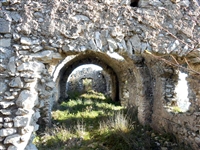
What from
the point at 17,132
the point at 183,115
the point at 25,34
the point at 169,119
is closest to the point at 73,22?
the point at 25,34

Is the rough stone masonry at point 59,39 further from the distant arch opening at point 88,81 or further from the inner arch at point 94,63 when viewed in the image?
the distant arch opening at point 88,81

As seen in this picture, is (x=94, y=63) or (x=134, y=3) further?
(x=94, y=63)

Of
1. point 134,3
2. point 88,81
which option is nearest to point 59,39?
point 134,3

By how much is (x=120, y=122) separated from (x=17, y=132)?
316cm

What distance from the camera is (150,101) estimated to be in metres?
6.95

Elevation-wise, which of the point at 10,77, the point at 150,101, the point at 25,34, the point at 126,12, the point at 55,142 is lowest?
the point at 55,142

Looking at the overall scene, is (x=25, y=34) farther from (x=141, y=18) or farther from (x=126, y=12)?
(x=141, y=18)

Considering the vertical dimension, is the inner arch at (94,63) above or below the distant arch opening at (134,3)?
below

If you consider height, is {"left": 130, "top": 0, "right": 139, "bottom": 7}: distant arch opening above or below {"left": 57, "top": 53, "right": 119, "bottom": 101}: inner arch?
above

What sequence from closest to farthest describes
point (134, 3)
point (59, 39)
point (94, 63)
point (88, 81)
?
point (59, 39)
point (134, 3)
point (94, 63)
point (88, 81)

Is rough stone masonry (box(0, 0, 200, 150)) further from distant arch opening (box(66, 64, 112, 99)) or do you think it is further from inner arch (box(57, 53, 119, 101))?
distant arch opening (box(66, 64, 112, 99))

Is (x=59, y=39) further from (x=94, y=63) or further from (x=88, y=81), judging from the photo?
(x=88, y=81)

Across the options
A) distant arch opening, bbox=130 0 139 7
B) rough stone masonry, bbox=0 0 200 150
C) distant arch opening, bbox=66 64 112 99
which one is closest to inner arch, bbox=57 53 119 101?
distant arch opening, bbox=66 64 112 99

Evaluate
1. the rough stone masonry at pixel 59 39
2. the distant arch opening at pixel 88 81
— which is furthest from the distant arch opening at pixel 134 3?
the distant arch opening at pixel 88 81
